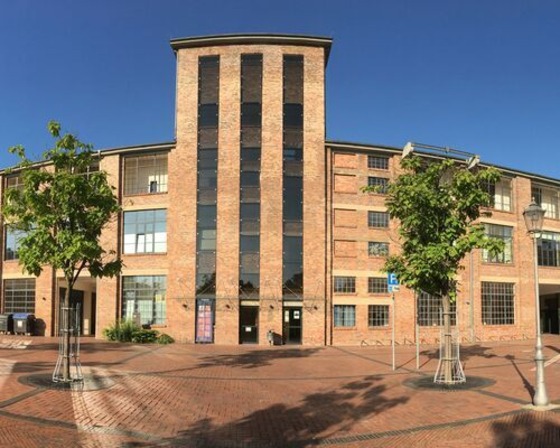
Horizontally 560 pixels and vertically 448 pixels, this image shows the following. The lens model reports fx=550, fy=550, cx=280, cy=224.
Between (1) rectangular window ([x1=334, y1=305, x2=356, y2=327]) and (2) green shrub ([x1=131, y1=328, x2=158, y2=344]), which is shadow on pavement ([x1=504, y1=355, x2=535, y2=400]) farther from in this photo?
(2) green shrub ([x1=131, y1=328, x2=158, y2=344])

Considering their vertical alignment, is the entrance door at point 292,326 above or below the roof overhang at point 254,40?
below

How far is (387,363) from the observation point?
20.6 metres

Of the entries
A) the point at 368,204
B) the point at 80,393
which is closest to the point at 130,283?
the point at 368,204

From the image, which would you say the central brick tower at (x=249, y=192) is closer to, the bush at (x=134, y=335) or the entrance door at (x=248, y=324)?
the entrance door at (x=248, y=324)

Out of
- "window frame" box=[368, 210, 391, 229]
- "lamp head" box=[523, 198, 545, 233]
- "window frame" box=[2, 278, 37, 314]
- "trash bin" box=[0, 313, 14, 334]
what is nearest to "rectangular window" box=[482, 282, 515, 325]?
"window frame" box=[368, 210, 391, 229]

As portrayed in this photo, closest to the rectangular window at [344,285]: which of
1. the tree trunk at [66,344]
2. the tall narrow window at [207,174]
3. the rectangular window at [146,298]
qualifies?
the tall narrow window at [207,174]

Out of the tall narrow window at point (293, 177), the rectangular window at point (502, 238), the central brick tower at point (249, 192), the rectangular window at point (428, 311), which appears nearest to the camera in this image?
the central brick tower at point (249, 192)

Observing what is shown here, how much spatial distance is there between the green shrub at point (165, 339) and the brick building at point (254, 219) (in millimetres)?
420

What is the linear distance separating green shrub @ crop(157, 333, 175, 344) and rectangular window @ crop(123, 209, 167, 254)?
4.91 metres

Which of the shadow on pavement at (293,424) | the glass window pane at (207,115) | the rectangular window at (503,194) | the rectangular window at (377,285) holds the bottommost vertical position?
the shadow on pavement at (293,424)

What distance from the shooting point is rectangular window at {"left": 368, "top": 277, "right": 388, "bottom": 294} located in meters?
32.2

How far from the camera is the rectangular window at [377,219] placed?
108 feet

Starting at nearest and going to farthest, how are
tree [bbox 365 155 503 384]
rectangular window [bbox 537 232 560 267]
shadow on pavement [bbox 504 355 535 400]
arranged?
shadow on pavement [bbox 504 355 535 400] < tree [bbox 365 155 503 384] < rectangular window [bbox 537 232 560 267]

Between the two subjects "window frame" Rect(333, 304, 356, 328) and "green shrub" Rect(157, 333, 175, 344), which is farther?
"window frame" Rect(333, 304, 356, 328)
